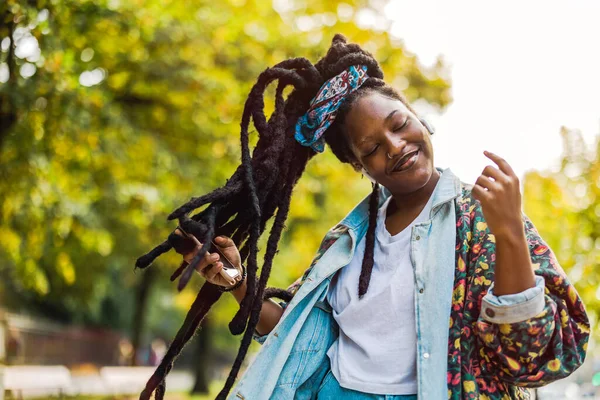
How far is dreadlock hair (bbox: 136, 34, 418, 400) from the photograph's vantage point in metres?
2.46

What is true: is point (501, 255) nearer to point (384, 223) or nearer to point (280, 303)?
point (384, 223)

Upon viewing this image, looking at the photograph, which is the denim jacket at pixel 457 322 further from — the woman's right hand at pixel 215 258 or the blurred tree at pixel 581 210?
the blurred tree at pixel 581 210

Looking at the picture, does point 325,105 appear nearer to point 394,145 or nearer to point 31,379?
point 394,145

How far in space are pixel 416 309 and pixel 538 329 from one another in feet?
1.43

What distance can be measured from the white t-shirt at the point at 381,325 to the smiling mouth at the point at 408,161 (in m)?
0.15

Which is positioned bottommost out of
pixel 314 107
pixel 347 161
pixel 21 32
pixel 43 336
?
pixel 43 336

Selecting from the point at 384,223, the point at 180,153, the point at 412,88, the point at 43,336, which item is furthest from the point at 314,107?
the point at 43,336

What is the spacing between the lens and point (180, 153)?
388 inches

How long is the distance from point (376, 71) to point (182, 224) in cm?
106

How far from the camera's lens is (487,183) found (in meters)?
1.98

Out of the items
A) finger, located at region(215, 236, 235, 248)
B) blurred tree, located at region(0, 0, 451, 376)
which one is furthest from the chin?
blurred tree, located at region(0, 0, 451, 376)

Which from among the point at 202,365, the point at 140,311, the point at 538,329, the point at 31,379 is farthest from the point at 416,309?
the point at 140,311

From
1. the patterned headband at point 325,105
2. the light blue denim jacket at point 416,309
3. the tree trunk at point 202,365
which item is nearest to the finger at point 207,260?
the light blue denim jacket at point 416,309

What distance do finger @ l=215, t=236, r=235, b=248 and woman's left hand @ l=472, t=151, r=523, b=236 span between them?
97 cm
